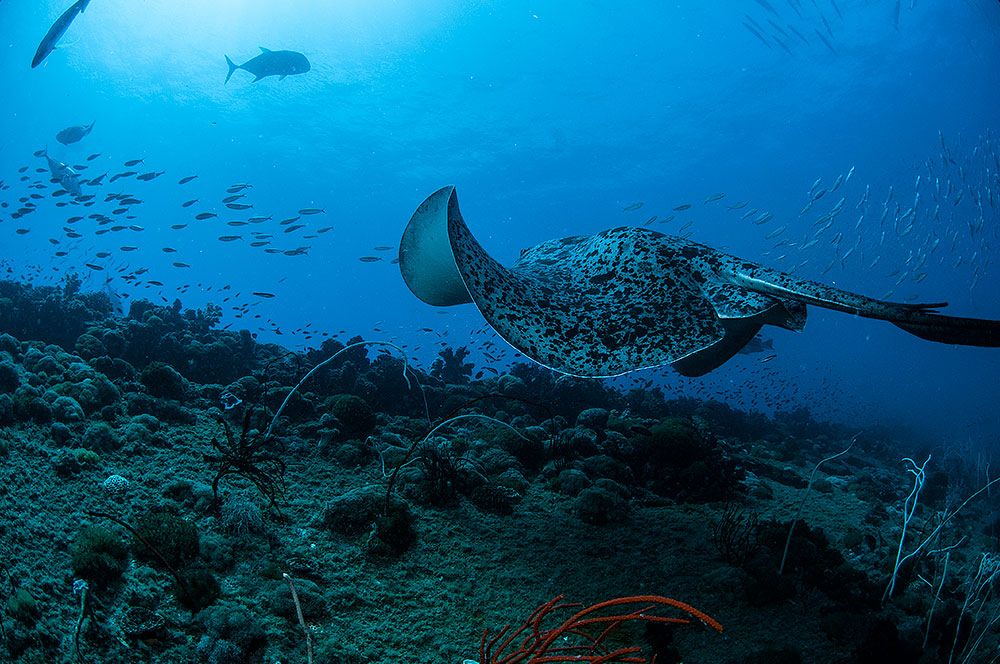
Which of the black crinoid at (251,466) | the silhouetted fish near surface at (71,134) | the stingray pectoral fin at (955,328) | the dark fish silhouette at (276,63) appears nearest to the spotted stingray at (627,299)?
the stingray pectoral fin at (955,328)

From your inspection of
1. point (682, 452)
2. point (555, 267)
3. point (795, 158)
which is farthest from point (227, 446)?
point (795, 158)

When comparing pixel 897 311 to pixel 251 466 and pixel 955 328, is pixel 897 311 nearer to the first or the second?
pixel 955 328

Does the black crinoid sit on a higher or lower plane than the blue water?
lower

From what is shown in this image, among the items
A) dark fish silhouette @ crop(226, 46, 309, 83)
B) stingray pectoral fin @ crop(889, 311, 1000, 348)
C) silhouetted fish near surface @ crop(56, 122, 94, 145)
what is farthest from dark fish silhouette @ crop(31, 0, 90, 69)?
stingray pectoral fin @ crop(889, 311, 1000, 348)

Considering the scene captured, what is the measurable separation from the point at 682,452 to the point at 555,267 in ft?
11.3

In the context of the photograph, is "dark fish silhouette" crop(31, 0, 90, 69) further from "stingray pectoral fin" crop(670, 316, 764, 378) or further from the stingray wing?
"stingray pectoral fin" crop(670, 316, 764, 378)

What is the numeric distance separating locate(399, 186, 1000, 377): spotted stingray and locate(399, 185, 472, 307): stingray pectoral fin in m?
0.01

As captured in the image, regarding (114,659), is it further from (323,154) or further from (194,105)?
(194,105)

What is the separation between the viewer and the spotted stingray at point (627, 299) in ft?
10.6

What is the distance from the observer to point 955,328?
9.14ft

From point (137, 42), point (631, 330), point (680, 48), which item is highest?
point (137, 42)

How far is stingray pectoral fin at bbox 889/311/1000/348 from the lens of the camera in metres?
2.67

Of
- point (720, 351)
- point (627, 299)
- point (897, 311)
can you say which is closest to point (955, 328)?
point (897, 311)

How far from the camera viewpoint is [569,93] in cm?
3850
